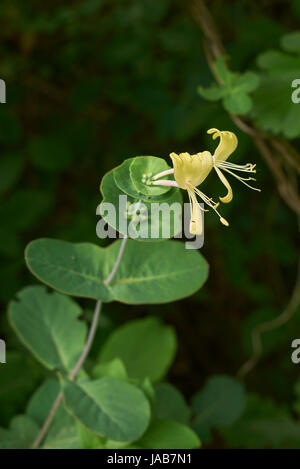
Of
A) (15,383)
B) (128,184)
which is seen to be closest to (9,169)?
(15,383)

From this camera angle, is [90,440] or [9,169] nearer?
[90,440]

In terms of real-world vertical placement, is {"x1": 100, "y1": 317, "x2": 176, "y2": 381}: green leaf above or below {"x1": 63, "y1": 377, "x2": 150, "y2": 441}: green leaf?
Answer: above

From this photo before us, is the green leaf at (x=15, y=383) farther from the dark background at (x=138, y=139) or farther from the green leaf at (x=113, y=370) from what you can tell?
the green leaf at (x=113, y=370)

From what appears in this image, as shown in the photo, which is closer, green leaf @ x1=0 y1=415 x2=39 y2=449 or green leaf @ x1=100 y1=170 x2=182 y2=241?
green leaf @ x1=100 y1=170 x2=182 y2=241

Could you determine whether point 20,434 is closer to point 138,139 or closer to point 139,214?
point 139,214

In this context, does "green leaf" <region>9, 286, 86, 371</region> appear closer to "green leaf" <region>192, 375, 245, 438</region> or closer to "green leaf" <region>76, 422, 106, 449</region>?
"green leaf" <region>76, 422, 106, 449</region>

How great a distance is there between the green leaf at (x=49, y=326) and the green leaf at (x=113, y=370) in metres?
0.04

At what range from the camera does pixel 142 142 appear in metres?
1.31

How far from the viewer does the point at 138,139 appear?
1313 millimetres

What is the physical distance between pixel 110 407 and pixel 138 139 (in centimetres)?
84

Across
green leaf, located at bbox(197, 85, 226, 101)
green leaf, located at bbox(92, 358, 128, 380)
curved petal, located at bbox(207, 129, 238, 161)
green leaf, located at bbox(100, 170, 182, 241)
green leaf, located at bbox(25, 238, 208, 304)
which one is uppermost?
green leaf, located at bbox(197, 85, 226, 101)

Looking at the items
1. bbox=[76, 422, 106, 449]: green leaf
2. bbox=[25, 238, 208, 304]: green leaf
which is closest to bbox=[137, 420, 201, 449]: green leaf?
bbox=[76, 422, 106, 449]: green leaf

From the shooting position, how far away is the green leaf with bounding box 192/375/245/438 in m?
0.80

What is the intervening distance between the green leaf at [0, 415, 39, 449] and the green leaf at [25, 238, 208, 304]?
0.24 metres
